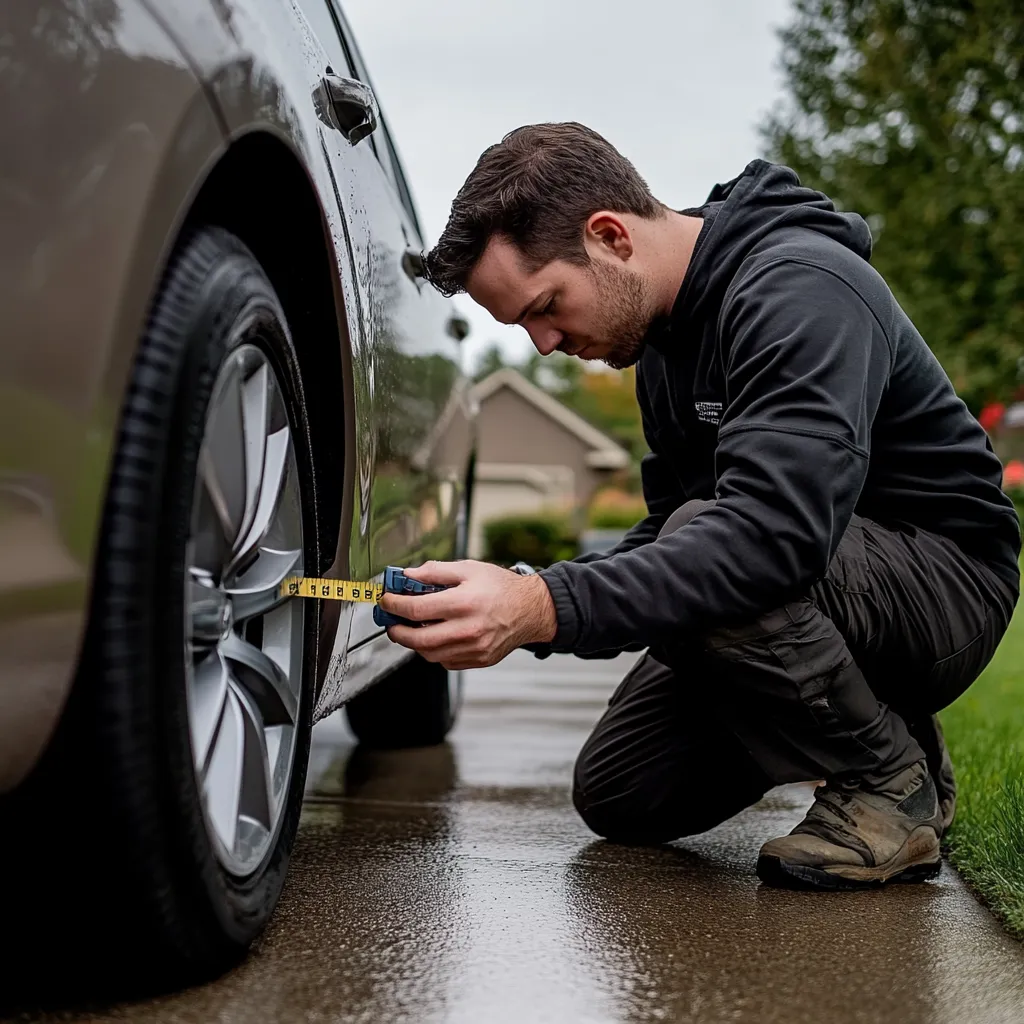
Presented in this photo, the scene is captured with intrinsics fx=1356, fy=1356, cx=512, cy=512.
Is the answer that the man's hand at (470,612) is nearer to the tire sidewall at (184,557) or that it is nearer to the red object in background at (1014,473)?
the tire sidewall at (184,557)

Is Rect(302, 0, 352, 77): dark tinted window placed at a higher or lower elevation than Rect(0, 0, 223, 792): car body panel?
higher

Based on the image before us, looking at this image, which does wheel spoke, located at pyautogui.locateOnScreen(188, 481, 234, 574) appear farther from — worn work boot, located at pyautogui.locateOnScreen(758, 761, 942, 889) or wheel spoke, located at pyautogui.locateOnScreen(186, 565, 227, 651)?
worn work boot, located at pyautogui.locateOnScreen(758, 761, 942, 889)

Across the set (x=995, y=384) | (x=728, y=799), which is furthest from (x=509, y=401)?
(x=728, y=799)

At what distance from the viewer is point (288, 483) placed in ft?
5.91

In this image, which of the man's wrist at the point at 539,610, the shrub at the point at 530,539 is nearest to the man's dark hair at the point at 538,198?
the man's wrist at the point at 539,610

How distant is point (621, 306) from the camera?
7.83ft

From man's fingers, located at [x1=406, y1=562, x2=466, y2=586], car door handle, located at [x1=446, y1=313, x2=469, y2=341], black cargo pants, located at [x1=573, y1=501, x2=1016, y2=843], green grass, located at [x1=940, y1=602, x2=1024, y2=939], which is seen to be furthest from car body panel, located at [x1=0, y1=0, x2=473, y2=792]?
car door handle, located at [x1=446, y1=313, x2=469, y2=341]

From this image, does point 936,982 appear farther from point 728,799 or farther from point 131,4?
point 131,4

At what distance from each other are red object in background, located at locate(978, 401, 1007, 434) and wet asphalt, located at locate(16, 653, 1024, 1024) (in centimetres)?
2339

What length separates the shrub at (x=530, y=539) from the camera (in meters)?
30.1

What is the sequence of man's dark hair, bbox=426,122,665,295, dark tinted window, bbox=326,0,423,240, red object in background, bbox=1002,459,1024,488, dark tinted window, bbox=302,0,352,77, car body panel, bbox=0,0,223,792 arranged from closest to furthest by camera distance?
car body panel, bbox=0,0,223,792 → man's dark hair, bbox=426,122,665,295 → dark tinted window, bbox=302,0,352,77 → dark tinted window, bbox=326,0,423,240 → red object in background, bbox=1002,459,1024,488

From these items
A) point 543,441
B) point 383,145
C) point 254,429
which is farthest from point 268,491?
point 543,441

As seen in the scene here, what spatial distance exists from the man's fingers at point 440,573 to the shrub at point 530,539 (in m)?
27.2

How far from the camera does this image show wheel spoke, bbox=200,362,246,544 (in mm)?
1551
